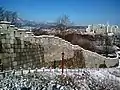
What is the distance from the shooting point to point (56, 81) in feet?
23.5

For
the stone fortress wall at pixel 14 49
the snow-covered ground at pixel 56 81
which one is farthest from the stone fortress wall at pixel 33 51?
the snow-covered ground at pixel 56 81

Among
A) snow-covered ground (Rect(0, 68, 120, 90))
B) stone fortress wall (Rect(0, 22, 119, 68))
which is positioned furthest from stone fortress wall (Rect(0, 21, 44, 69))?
snow-covered ground (Rect(0, 68, 120, 90))

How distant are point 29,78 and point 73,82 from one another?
1391 mm

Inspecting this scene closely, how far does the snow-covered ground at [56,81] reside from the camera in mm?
6633

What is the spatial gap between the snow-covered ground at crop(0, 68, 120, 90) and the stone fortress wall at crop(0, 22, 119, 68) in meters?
1.51

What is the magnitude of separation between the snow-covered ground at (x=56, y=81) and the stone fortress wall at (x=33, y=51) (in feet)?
4.96

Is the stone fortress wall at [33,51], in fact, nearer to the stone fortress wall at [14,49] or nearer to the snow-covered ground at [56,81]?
the stone fortress wall at [14,49]

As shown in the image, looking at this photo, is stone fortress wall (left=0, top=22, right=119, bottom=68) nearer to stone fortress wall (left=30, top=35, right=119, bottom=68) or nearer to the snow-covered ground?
stone fortress wall (left=30, top=35, right=119, bottom=68)

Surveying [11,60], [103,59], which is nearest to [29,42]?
[11,60]

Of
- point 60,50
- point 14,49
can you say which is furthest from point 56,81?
point 60,50

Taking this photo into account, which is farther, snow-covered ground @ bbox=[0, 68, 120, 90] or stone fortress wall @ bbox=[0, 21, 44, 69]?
stone fortress wall @ bbox=[0, 21, 44, 69]

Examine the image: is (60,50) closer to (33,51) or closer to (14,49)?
(33,51)

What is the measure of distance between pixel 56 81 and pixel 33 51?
165 inches

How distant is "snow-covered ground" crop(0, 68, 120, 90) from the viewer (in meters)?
6.63
